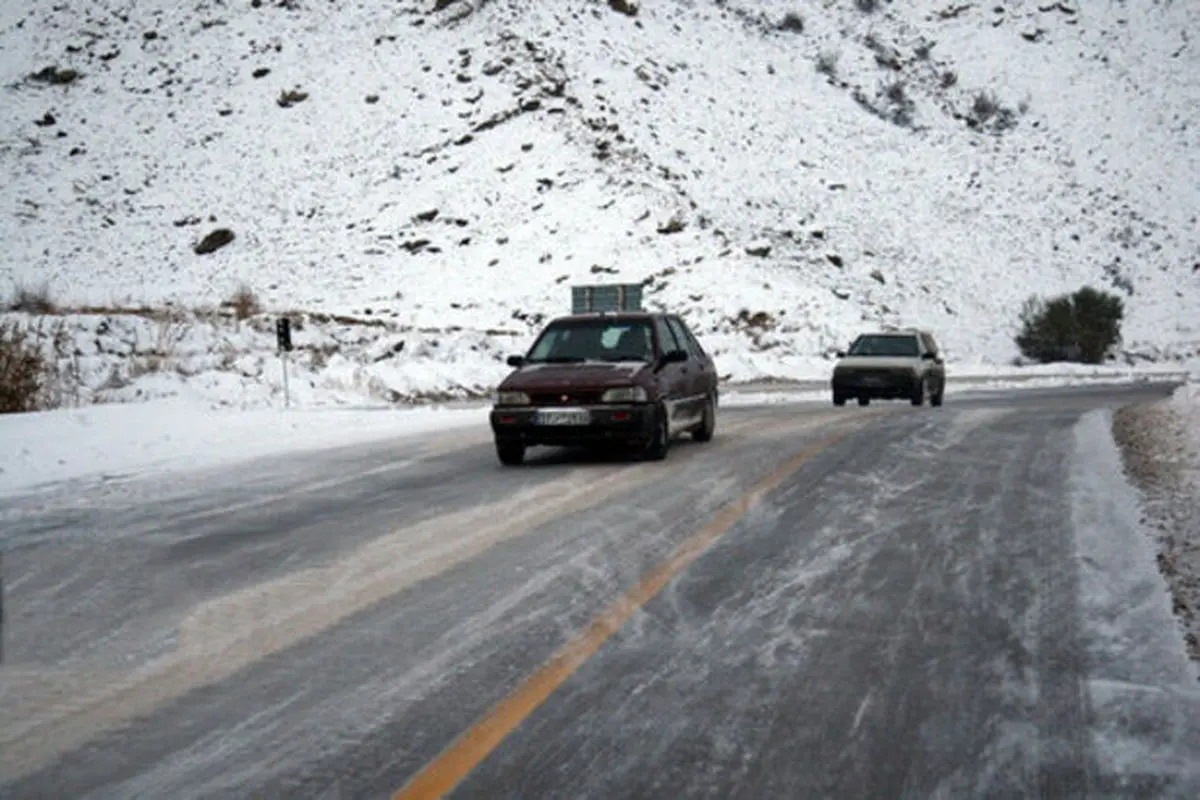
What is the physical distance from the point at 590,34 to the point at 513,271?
55.6ft

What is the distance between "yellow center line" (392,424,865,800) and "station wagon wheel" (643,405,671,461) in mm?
3605

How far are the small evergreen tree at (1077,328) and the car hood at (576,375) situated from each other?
34569 mm

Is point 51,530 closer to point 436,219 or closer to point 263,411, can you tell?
point 263,411

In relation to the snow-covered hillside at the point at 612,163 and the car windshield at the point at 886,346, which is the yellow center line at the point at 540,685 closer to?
the car windshield at the point at 886,346

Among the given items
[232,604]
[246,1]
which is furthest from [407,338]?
[246,1]

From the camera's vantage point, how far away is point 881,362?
20891 millimetres

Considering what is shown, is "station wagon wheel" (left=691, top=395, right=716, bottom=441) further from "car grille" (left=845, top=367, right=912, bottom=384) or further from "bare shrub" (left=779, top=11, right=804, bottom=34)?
"bare shrub" (left=779, top=11, right=804, bottom=34)

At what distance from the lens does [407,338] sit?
94.5 feet

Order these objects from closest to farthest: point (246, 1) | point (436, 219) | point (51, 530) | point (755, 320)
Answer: point (51, 530) → point (755, 320) → point (436, 219) → point (246, 1)

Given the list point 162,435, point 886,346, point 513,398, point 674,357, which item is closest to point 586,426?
point 513,398

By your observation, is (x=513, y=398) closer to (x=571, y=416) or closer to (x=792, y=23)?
(x=571, y=416)

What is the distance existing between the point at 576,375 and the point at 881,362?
1112cm

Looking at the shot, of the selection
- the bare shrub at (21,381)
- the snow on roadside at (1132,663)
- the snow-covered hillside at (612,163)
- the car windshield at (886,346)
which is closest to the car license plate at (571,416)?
the snow on roadside at (1132,663)

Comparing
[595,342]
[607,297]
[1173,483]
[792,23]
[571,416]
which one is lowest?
[1173,483]
